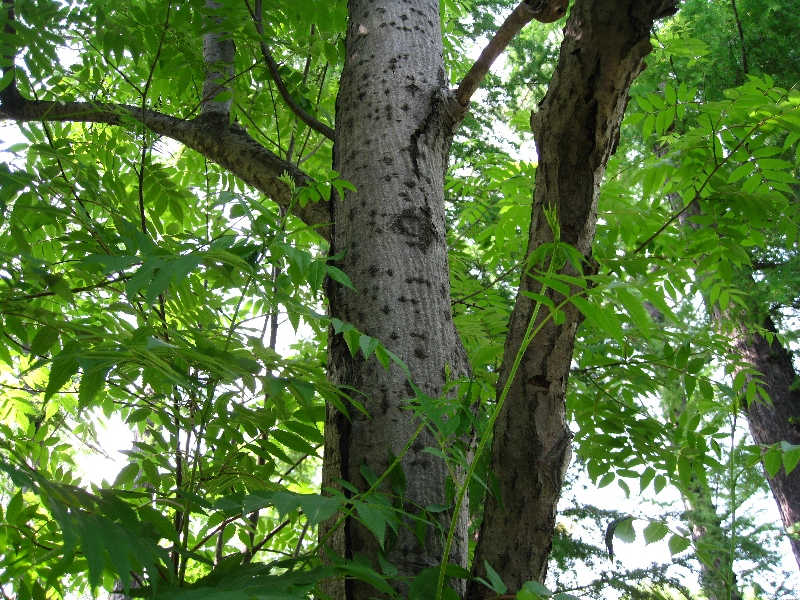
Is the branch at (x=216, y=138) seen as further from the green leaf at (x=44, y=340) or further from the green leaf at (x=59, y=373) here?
the green leaf at (x=59, y=373)

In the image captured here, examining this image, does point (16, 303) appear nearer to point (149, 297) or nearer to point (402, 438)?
point (149, 297)

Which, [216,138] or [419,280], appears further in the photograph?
[216,138]

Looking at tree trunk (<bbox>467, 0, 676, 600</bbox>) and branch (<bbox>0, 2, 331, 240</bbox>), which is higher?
branch (<bbox>0, 2, 331, 240</bbox>)

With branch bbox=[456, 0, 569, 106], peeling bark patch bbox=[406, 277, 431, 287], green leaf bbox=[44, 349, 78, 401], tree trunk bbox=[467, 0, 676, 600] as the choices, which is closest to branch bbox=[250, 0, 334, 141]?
branch bbox=[456, 0, 569, 106]

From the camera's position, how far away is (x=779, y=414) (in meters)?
6.15

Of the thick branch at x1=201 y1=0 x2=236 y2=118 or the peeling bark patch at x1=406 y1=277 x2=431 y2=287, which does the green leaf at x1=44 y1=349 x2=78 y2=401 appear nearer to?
the peeling bark patch at x1=406 y1=277 x2=431 y2=287

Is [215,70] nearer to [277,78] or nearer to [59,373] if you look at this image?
[277,78]

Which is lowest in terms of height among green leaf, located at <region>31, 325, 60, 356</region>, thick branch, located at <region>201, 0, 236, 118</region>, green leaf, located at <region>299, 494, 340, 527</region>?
green leaf, located at <region>299, 494, 340, 527</region>

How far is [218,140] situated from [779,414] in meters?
6.13

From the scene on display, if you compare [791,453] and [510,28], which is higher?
[510,28]

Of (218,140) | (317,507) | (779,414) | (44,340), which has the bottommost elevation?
(317,507)

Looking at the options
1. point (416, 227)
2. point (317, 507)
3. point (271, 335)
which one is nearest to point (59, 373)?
point (317, 507)

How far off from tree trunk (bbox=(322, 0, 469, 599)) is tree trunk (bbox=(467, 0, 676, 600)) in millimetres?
175

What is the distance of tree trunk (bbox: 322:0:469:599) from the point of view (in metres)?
1.38
